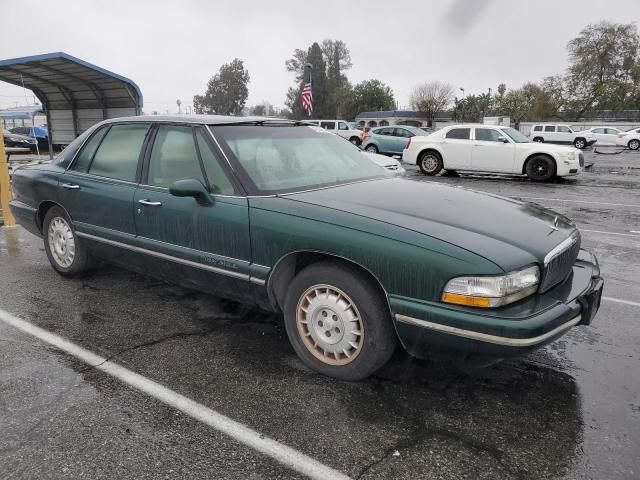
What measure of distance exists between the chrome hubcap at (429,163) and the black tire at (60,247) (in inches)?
460

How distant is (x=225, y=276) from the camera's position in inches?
129

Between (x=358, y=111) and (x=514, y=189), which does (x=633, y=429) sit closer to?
(x=514, y=189)

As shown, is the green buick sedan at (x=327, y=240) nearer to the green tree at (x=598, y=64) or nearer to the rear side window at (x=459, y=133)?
the rear side window at (x=459, y=133)

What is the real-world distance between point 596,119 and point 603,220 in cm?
5441

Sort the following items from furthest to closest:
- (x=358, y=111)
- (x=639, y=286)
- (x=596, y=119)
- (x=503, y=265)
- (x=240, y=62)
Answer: (x=240, y=62)
(x=358, y=111)
(x=596, y=119)
(x=639, y=286)
(x=503, y=265)

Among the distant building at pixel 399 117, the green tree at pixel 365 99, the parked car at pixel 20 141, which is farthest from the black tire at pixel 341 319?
the green tree at pixel 365 99

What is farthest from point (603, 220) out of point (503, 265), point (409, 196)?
point (503, 265)

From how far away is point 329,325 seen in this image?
9.43 ft

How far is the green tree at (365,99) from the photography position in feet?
253

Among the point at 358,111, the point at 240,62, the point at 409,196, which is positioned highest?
the point at 240,62

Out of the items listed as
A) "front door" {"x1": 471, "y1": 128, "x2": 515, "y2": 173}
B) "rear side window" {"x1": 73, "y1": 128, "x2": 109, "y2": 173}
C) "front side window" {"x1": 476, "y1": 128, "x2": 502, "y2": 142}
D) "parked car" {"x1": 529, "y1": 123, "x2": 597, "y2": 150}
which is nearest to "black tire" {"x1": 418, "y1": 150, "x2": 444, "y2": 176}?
"front door" {"x1": 471, "y1": 128, "x2": 515, "y2": 173}

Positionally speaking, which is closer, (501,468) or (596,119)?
(501,468)

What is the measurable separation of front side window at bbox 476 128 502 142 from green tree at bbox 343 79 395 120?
65.8m

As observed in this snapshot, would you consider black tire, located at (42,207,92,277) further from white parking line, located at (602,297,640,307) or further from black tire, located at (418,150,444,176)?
black tire, located at (418,150,444,176)
